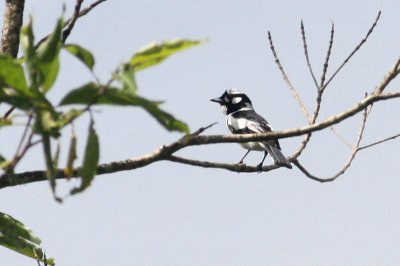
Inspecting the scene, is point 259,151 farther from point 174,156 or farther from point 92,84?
point 92,84

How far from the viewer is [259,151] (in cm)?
1305

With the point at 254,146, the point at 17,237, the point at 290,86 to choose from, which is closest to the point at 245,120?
the point at 254,146

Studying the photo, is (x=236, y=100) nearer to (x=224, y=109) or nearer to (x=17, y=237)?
(x=224, y=109)

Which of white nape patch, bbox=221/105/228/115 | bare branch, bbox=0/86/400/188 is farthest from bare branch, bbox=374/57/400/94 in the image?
white nape patch, bbox=221/105/228/115

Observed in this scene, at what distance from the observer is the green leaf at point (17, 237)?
338 cm

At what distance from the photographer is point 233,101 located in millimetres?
15469

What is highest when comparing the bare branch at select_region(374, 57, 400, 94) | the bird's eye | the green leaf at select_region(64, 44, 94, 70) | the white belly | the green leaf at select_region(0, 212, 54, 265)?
the bird's eye

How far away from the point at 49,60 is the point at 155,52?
0.31 metres

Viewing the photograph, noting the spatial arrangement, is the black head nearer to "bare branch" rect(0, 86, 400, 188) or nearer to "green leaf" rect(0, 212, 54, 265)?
"bare branch" rect(0, 86, 400, 188)

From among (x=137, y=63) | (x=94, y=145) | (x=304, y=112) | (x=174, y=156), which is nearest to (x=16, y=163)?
(x=94, y=145)

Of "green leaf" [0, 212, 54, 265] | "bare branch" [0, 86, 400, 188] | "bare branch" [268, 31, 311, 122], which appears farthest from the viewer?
"bare branch" [268, 31, 311, 122]

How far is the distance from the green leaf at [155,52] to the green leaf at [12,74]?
0.34 meters

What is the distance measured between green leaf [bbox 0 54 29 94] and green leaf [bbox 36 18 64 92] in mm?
69

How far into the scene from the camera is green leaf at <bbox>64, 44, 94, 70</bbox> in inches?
87.7
